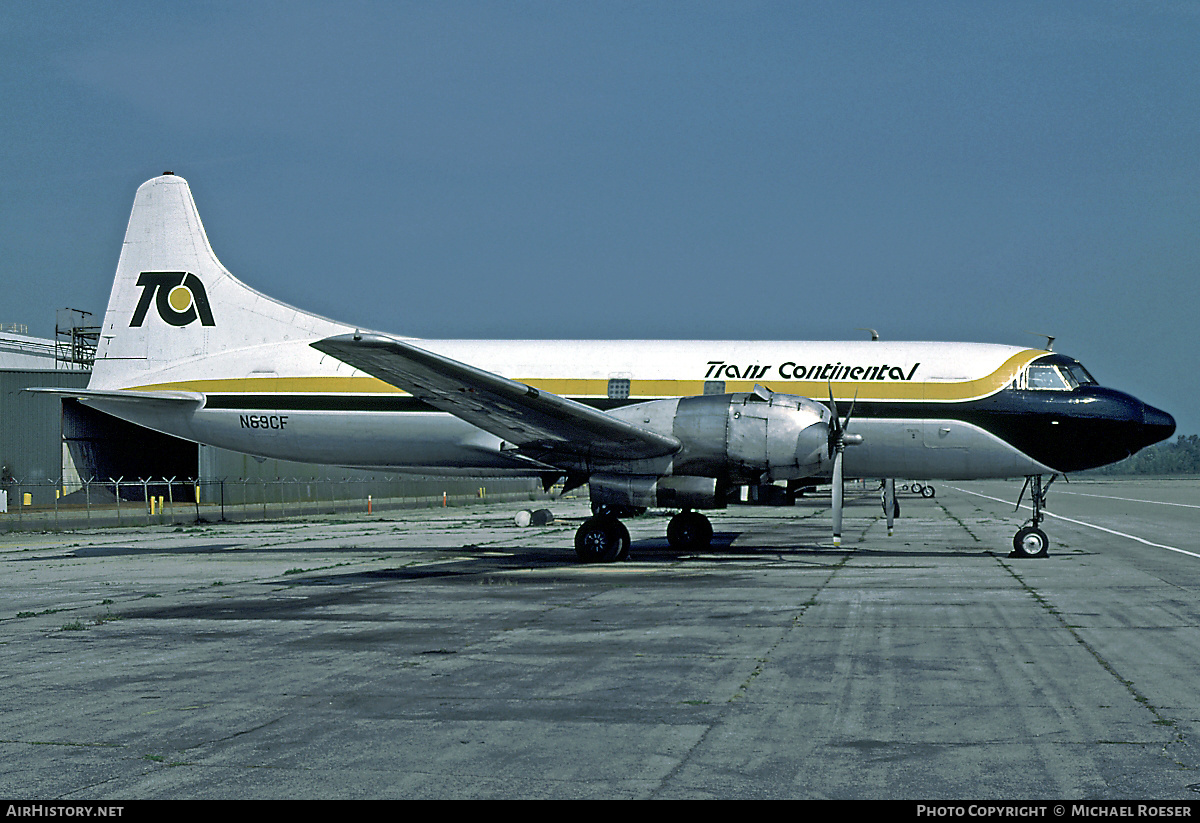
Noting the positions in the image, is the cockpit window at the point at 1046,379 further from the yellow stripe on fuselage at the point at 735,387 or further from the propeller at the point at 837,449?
the propeller at the point at 837,449

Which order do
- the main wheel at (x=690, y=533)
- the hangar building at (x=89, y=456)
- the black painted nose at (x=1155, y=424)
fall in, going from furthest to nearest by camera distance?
1. the hangar building at (x=89, y=456)
2. the main wheel at (x=690, y=533)
3. the black painted nose at (x=1155, y=424)

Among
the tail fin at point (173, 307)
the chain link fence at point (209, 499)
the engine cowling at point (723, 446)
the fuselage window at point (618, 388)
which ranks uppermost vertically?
the tail fin at point (173, 307)

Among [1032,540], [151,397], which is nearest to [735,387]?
[1032,540]

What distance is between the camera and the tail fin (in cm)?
2491

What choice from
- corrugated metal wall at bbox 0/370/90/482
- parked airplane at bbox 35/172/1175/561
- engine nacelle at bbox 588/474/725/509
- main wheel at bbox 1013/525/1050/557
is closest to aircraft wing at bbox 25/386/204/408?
parked airplane at bbox 35/172/1175/561

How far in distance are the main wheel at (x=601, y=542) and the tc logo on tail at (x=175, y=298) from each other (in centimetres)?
1069

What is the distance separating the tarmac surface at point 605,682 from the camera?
669 centimetres

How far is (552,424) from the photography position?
785 inches

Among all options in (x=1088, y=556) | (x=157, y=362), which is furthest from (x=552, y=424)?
(x=1088, y=556)

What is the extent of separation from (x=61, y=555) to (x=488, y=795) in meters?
22.7

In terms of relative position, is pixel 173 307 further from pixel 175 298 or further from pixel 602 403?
pixel 602 403

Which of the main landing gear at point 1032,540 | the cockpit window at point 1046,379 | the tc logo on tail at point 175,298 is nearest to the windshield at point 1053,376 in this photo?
the cockpit window at point 1046,379

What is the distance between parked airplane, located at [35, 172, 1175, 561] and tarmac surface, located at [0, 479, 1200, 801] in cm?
234

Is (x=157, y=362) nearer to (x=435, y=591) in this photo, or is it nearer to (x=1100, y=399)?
(x=435, y=591)
